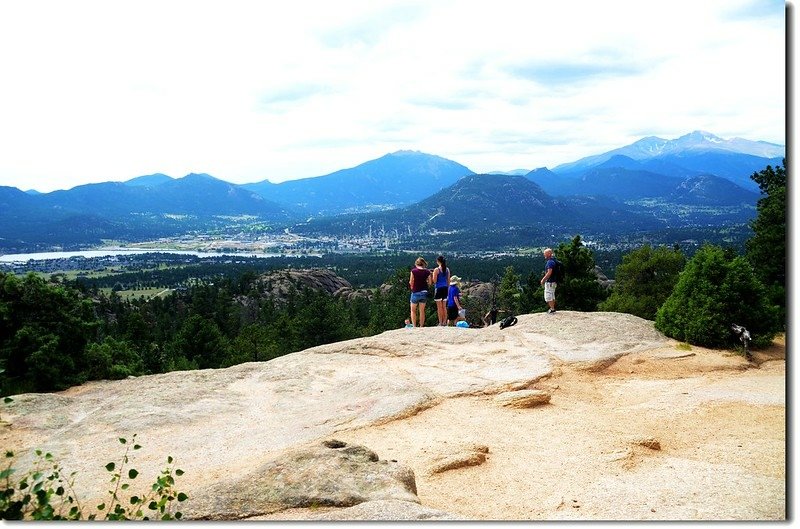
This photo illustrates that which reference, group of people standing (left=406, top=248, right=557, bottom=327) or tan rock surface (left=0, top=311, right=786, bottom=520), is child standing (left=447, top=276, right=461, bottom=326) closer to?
group of people standing (left=406, top=248, right=557, bottom=327)

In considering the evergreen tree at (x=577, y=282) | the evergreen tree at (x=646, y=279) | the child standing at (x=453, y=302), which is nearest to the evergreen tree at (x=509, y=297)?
the evergreen tree at (x=646, y=279)

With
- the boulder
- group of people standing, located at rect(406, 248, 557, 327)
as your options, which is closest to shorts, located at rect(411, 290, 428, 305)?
group of people standing, located at rect(406, 248, 557, 327)

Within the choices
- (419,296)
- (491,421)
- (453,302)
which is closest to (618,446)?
(491,421)

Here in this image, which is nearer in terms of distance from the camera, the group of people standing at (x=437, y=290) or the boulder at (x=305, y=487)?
the boulder at (x=305, y=487)

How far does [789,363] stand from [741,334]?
6.85 meters

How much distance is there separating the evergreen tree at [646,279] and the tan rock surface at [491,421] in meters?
21.2

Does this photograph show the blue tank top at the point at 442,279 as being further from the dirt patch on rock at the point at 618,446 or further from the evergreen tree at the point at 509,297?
the evergreen tree at the point at 509,297

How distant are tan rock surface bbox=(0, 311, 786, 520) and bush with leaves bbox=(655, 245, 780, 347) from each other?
1.90 ft

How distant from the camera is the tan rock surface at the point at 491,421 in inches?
238

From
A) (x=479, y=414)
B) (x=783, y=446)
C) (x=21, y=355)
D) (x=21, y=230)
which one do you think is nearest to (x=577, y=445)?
(x=479, y=414)

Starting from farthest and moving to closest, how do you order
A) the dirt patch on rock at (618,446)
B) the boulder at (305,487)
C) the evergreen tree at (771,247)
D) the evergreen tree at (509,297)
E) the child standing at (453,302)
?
1. the evergreen tree at (509,297)
2. the evergreen tree at (771,247)
3. the child standing at (453,302)
4. the dirt patch on rock at (618,446)
5. the boulder at (305,487)

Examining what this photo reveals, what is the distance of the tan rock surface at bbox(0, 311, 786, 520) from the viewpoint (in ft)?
19.9

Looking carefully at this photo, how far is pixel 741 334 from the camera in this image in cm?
1253

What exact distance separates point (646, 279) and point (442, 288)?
25.9 metres
